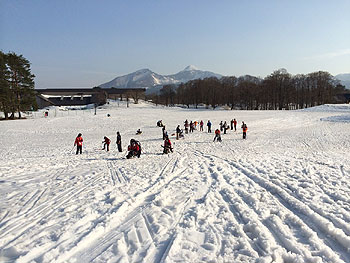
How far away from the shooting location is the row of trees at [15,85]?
37.4m

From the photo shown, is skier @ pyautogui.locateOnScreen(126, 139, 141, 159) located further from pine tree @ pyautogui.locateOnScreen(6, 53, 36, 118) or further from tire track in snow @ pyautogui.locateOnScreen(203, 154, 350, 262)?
pine tree @ pyautogui.locateOnScreen(6, 53, 36, 118)

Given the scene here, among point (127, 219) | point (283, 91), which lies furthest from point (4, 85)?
point (283, 91)

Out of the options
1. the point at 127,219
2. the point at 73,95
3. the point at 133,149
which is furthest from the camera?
the point at 73,95

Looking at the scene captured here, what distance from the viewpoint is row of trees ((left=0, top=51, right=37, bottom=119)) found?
123ft

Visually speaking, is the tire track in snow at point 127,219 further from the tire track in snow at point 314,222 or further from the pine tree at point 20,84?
the pine tree at point 20,84

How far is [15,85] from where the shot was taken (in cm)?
3938

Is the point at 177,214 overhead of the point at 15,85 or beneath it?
beneath

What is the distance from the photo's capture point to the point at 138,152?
41.9 ft

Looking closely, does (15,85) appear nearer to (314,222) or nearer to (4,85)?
(4,85)

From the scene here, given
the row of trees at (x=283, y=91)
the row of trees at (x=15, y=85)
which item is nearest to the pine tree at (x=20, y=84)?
the row of trees at (x=15, y=85)

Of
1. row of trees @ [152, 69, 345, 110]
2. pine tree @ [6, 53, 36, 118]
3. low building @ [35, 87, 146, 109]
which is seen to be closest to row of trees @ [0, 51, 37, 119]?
pine tree @ [6, 53, 36, 118]

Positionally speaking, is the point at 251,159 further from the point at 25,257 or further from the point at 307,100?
the point at 307,100

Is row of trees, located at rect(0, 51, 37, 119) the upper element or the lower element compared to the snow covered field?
upper

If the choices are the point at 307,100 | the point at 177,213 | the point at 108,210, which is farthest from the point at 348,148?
the point at 307,100
